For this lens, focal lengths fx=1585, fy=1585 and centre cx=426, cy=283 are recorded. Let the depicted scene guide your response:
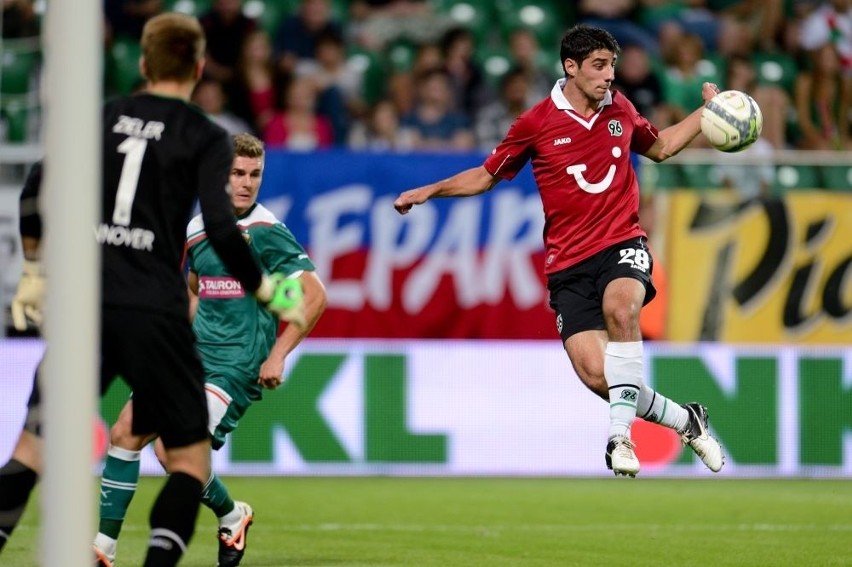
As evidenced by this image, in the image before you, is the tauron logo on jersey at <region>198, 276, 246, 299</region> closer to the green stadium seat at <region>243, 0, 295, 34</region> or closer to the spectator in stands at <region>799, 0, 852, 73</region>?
the green stadium seat at <region>243, 0, 295, 34</region>

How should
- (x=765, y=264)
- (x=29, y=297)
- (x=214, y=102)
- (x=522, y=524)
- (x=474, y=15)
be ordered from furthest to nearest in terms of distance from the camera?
1. (x=474, y=15)
2. (x=214, y=102)
3. (x=765, y=264)
4. (x=522, y=524)
5. (x=29, y=297)

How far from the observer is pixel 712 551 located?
8.57 meters

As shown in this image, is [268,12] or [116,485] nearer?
[116,485]

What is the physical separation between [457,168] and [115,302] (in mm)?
8562

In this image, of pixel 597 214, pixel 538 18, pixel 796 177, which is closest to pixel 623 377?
pixel 597 214

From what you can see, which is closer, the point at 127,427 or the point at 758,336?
the point at 127,427

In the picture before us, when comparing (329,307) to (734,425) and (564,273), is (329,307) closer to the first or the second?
(734,425)

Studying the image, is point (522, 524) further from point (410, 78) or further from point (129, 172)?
point (410, 78)

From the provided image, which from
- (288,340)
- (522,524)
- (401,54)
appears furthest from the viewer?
(401,54)

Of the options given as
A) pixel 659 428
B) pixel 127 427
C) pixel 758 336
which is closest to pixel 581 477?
pixel 659 428

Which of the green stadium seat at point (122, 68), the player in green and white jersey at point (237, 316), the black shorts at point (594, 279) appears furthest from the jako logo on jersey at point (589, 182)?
the green stadium seat at point (122, 68)

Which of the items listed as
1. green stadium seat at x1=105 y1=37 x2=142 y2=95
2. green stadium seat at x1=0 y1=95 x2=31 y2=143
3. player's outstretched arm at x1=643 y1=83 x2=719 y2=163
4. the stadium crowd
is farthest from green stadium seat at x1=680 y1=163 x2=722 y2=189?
green stadium seat at x1=0 y1=95 x2=31 y2=143

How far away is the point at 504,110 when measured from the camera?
1551cm

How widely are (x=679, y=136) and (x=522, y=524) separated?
9.81 feet
